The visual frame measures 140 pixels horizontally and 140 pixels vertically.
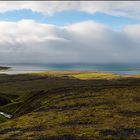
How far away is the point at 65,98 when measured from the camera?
8925 cm

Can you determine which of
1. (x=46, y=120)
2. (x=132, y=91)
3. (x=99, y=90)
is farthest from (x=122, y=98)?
(x=46, y=120)

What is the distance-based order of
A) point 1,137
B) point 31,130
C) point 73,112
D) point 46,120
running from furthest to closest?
point 73,112
point 46,120
point 31,130
point 1,137

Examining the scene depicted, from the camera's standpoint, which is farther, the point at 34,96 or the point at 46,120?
the point at 34,96

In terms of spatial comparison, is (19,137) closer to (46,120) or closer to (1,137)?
(1,137)

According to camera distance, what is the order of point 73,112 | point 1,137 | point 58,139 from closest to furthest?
point 58,139
point 1,137
point 73,112

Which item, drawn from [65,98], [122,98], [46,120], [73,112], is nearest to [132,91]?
[122,98]

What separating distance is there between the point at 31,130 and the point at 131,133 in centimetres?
1618

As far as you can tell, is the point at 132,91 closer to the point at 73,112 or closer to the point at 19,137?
the point at 73,112

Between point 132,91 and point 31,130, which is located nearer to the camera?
point 31,130

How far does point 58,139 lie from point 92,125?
10.9 metres

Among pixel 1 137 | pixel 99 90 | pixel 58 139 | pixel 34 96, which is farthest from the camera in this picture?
pixel 34 96

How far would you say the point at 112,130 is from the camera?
4962cm

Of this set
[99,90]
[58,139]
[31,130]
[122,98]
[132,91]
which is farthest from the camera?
[99,90]

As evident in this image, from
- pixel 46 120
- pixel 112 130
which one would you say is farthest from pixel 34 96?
pixel 112 130
